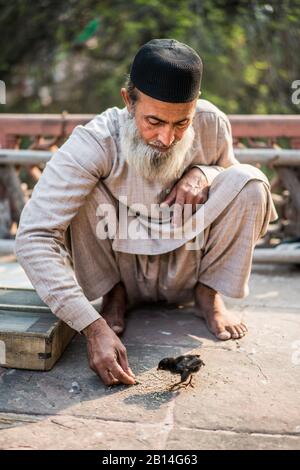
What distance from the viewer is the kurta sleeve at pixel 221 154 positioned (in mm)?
3061

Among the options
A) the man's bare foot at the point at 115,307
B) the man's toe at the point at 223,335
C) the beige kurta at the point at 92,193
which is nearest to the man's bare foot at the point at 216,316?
the man's toe at the point at 223,335

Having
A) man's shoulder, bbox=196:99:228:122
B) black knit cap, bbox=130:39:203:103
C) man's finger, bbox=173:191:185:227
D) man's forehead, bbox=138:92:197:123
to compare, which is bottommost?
man's finger, bbox=173:191:185:227

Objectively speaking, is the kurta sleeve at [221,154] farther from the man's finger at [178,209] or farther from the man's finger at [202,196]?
the man's finger at [178,209]

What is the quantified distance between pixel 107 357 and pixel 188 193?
0.91 metres

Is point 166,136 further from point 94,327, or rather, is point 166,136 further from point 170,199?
point 94,327

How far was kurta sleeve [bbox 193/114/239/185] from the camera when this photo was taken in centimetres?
306

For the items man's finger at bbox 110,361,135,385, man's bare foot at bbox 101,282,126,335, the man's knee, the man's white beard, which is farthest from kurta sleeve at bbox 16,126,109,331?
the man's knee

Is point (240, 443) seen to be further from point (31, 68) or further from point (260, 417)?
point (31, 68)

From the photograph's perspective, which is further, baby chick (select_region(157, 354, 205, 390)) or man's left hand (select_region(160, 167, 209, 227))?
man's left hand (select_region(160, 167, 209, 227))

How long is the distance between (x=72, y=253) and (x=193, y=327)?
0.72 m

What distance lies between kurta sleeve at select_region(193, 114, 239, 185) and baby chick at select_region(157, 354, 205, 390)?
0.89 m

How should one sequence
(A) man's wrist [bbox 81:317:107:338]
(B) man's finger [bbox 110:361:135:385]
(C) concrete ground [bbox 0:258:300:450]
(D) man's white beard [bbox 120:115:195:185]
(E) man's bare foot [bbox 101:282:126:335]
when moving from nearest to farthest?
(C) concrete ground [bbox 0:258:300:450] < (B) man's finger [bbox 110:361:135:385] < (A) man's wrist [bbox 81:317:107:338] < (D) man's white beard [bbox 120:115:195:185] < (E) man's bare foot [bbox 101:282:126:335]

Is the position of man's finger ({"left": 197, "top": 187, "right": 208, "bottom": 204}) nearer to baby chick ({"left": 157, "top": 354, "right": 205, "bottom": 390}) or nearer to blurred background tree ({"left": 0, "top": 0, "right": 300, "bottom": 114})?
baby chick ({"left": 157, "top": 354, "right": 205, "bottom": 390})

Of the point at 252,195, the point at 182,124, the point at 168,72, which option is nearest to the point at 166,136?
the point at 182,124
